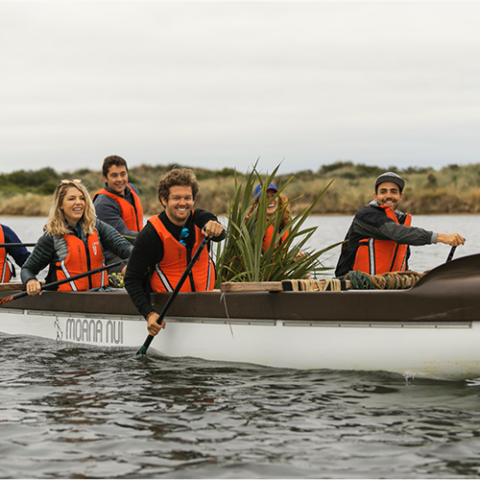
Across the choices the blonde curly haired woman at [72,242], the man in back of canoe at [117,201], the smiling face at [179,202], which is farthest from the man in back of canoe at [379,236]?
the man in back of canoe at [117,201]

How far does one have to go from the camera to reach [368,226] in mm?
5809

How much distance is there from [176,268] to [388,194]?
6.32ft

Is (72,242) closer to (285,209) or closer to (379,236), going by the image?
(285,209)

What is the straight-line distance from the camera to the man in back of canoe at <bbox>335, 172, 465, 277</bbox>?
5730 millimetres

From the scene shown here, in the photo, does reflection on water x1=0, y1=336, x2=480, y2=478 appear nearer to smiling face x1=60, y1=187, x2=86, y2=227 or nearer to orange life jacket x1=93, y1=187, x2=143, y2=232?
smiling face x1=60, y1=187, x2=86, y2=227

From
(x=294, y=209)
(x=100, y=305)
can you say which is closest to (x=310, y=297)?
(x=100, y=305)

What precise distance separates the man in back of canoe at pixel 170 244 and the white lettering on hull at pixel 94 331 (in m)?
0.63

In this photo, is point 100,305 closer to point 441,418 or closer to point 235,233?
point 235,233

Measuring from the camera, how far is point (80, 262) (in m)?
6.23

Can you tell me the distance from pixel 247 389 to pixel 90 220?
7.68ft

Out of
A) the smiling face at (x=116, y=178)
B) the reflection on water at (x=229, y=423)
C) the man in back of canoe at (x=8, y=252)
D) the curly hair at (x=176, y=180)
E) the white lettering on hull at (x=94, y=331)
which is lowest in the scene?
the reflection on water at (x=229, y=423)

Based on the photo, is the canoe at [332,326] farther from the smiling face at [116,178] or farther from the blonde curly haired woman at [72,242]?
the smiling face at [116,178]

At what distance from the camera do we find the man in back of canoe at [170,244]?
16.7 feet

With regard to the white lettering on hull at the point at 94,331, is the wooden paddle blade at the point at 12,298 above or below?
above
